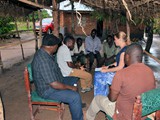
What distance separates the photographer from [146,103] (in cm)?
Answer: 194

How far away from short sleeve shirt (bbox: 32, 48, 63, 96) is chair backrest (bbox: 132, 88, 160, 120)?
56.2 inches

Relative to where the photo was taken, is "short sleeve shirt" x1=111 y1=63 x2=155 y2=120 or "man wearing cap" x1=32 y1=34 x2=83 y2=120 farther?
"man wearing cap" x1=32 y1=34 x2=83 y2=120

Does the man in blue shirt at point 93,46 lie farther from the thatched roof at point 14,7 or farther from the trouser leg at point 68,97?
the trouser leg at point 68,97

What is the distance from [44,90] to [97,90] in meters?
1.08

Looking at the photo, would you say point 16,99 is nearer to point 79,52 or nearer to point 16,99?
point 16,99

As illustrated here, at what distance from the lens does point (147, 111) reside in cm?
203

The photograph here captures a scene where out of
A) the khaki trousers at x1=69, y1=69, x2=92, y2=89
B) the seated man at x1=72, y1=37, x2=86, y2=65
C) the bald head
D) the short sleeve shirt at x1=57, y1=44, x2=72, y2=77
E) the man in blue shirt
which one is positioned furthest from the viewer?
the man in blue shirt

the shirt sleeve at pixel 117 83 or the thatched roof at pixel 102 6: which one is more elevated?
the thatched roof at pixel 102 6

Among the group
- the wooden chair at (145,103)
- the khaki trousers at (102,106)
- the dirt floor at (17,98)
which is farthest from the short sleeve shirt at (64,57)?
the wooden chair at (145,103)

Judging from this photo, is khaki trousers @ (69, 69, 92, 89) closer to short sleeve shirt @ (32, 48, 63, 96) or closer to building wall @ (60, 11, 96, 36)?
short sleeve shirt @ (32, 48, 63, 96)

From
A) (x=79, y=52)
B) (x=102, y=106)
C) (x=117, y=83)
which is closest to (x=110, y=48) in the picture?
(x=79, y=52)

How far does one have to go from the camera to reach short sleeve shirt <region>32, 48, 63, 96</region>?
2.94 m

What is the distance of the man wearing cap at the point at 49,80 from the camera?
2.96 metres

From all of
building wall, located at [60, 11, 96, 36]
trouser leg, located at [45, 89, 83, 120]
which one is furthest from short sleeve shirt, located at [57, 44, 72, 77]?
building wall, located at [60, 11, 96, 36]
